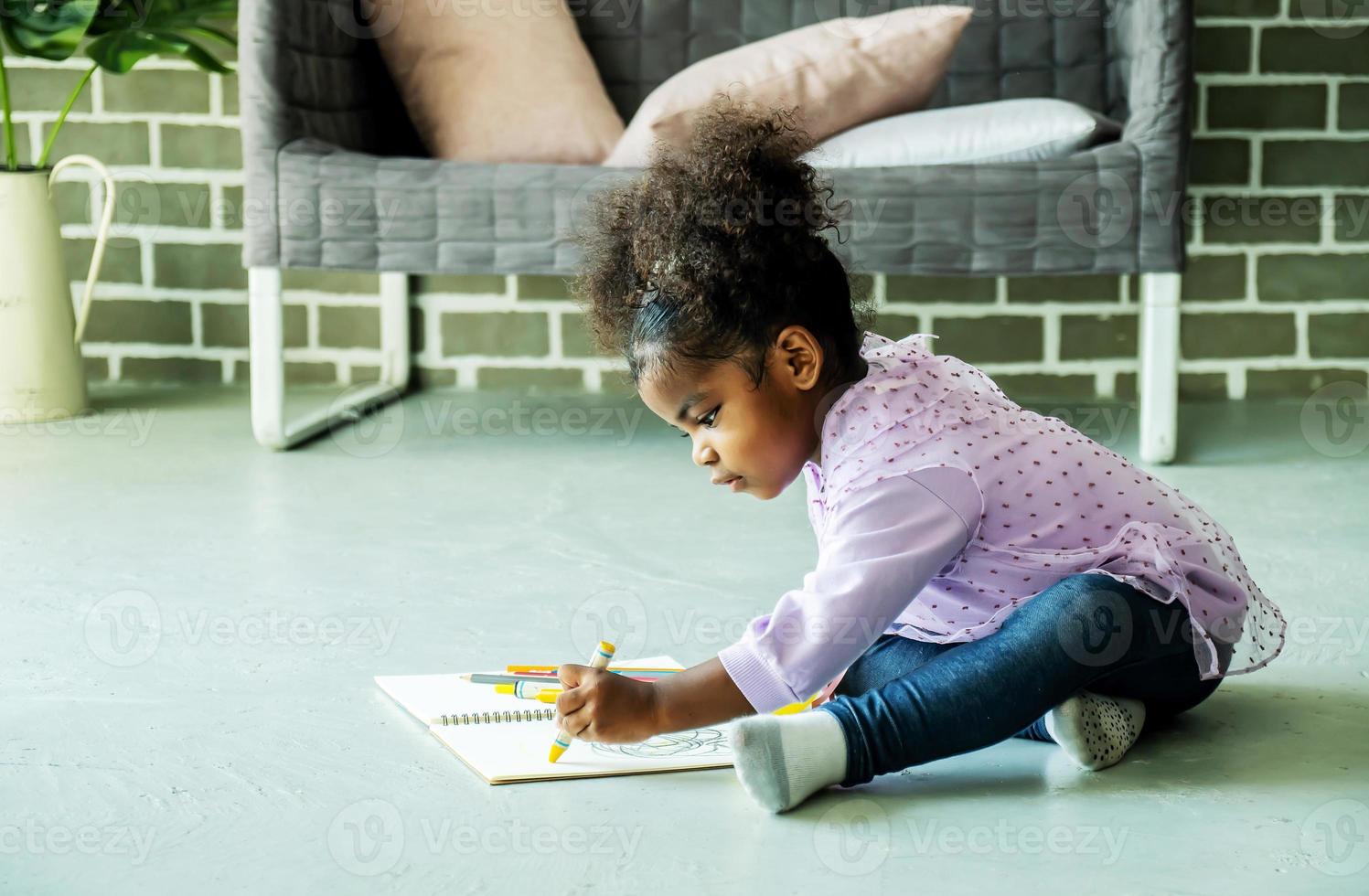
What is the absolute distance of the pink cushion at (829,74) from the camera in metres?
2.21

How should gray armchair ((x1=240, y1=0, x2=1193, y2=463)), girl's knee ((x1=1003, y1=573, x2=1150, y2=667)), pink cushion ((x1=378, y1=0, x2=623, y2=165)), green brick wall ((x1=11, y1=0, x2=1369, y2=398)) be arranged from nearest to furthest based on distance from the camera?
girl's knee ((x1=1003, y1=573, x2=1150, y2=667)) → gray armchair ((x1=240, y1=0, x2=1193, y2=463)) → pink cushion ((x1=378, y1=0, x2=623, y2=165)) → green brick wall ((x1=11, y1=0, x2=1369, y2=398))

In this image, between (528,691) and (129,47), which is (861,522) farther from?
(129,47)

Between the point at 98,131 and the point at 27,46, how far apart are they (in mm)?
342

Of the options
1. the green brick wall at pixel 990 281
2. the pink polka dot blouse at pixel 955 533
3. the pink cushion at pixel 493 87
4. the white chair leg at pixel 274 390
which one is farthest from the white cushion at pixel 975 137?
the pink polka dot blouse at pixel 955 533

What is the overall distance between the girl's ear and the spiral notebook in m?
0.26

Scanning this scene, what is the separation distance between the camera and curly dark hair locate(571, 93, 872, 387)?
107cm

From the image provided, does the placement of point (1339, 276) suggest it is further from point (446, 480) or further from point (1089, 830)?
point (1089, 830)

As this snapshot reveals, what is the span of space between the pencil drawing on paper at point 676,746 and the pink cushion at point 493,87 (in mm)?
1325

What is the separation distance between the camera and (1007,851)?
97 centimetres

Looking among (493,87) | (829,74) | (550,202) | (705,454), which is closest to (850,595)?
(705,454)

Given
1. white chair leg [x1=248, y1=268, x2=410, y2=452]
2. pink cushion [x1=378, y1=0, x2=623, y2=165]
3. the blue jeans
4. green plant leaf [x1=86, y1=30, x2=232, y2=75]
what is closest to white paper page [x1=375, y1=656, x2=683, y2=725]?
the blue jeans

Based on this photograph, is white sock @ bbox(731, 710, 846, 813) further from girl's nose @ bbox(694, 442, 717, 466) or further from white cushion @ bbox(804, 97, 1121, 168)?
white cushion @ bbox(804, 97, 1121, 168)

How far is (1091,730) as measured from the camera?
1094mm

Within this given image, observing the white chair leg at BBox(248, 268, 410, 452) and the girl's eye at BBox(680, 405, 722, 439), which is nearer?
the girl's eye at BBox(680, 405, 722, 439)
